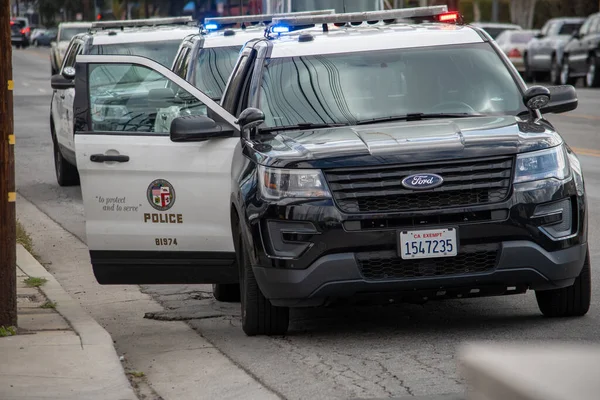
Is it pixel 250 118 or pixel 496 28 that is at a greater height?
pixel 250 118

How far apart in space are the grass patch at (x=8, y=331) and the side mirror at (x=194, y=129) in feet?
4.73

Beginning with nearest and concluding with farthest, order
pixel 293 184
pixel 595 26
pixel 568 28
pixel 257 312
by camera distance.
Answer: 1. pixel 293 184
2. pixel 257 312
3. pixel 595 26
4. pixel 568 28

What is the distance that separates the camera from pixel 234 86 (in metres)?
8.93

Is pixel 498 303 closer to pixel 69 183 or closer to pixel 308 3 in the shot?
pixel 69 183

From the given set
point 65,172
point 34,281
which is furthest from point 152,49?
point 34,281

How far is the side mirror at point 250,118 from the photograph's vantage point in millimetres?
7812

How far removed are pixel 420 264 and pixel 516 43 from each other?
3852 cm

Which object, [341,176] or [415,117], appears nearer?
[341,176]

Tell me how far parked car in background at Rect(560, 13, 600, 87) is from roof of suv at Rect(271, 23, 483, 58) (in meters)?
27.7

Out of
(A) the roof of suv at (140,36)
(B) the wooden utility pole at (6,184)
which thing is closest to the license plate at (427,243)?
(B) the wooden utility pole at (6,184)

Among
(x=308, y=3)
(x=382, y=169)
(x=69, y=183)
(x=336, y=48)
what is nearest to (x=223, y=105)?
(x=336, y=48)

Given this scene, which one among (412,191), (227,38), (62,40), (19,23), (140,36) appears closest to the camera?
(412,191)

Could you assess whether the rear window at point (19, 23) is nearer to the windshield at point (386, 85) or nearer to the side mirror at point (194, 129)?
the windshield at point (386, 85)

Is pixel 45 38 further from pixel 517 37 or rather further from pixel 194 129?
pixel 194 129
